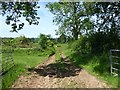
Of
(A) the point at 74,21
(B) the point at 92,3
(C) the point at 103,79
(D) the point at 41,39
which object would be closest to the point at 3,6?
(B) the point at 92,3

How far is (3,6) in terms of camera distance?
2169 cm

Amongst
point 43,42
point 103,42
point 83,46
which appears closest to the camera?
point 103,42

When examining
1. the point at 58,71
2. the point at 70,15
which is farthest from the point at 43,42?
the point at 58,71

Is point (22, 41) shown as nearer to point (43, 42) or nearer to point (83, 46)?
point (43, 42)

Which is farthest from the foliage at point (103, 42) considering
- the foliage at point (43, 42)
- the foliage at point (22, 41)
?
the foliage at point (22, 41)

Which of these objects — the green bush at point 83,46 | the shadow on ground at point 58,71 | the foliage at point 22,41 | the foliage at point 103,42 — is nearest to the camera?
the shadow on ground at point 58,71

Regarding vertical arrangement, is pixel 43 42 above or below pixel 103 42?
below

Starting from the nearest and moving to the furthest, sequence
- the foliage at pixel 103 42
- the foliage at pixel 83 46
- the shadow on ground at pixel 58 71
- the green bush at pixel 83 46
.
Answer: the shadow on ground at pixel 58 71 → the foliage at pixel 103 42 → the foliage at pixel 83 46 → the green bush at pixel 83 46

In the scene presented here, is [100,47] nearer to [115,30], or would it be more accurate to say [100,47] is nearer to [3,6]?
[115,30]

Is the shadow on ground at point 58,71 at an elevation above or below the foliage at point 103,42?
below

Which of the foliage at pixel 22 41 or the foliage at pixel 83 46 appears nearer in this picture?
the foliage at pixel 83 46

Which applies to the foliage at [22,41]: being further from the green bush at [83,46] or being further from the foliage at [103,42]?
the foliage at [103,42]

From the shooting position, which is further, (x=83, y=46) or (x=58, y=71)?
(x=83, y=46)

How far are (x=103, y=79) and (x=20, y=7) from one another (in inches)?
403
